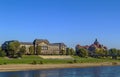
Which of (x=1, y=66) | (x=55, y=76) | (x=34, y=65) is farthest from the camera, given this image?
(x=34, y=65)

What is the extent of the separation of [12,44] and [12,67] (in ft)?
184

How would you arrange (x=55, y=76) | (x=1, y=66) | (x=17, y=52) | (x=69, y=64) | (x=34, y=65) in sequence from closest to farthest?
1. (x=55, y=76)
2. (x=1, y=66)
3. (x=34, y=65)
4. (x=69, y=64)
5. (x=17, y=52)

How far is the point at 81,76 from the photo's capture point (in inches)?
3725

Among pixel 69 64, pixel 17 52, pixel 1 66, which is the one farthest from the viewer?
pixel 17 52

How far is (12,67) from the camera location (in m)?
134

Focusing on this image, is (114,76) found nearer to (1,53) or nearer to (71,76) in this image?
(71,76)

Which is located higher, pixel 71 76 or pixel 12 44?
pixel 12 44

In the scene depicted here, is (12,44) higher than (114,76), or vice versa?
(12,44)

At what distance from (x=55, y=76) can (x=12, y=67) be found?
146 feet

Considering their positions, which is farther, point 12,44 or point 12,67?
point 12,44

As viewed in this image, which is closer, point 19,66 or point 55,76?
point 55,76

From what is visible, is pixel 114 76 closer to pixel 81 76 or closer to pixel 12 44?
pixel 81 76

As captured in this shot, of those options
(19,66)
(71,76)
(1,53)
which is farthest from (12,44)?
(71,76)

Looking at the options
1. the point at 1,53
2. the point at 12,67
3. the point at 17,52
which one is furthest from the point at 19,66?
the point at 17,52
